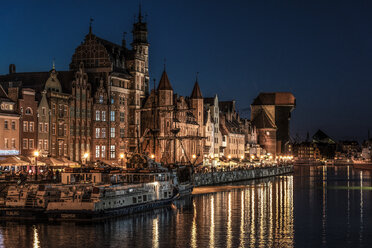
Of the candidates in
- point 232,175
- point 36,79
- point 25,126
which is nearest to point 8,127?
point 25,126

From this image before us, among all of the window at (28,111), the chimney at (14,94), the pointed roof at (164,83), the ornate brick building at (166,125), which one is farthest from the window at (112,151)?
the chimney at (14,94)

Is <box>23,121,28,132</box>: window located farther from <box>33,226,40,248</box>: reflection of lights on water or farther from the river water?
<box>33,226,40,248</box>: reflection of lights on water

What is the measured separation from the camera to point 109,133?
106438 millimetres

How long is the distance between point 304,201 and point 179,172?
71.7 ft

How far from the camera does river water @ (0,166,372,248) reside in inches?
→ 1949

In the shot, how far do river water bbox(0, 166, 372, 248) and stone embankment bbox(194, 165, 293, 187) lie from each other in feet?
87.3

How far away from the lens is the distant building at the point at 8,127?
83375 millimetres

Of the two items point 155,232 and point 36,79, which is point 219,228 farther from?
point 36,79

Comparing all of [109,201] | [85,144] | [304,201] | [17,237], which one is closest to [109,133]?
[85,144]

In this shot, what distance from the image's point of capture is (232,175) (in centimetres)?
12862

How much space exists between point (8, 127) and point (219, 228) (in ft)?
132

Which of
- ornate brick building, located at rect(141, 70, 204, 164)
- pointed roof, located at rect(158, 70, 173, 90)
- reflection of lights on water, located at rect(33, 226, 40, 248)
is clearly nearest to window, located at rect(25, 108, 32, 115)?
ornate brick building, located at rect(141, 70, 204, 164)

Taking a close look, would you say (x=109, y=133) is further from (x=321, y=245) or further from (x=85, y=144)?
(x=321, y=245)

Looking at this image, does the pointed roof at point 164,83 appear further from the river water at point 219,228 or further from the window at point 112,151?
the river water at point 219,228
